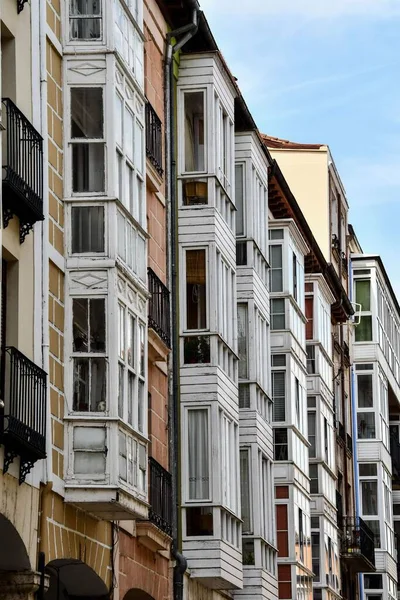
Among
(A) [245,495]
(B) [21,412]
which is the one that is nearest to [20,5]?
(B) [21,412]

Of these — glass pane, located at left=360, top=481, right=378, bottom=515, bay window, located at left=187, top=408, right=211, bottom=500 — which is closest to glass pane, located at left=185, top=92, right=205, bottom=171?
bay window, located at left=187, top=408, right=211, bottom=500

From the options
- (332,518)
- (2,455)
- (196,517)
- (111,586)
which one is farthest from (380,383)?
(2,455)

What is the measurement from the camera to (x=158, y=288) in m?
28.5

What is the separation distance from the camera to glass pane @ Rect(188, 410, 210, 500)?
29984mm

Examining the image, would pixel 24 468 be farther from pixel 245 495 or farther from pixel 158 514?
pixel 245 495

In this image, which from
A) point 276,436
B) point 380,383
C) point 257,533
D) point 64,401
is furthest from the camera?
point 380,383

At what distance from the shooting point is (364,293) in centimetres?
6128

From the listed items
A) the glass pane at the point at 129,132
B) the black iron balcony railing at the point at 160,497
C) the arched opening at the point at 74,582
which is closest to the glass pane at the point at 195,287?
the black iron balcony railing at the point at 160,497

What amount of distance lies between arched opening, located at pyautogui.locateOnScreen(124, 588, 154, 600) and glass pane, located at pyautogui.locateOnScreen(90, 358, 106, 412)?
5901mm

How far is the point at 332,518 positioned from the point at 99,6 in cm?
2704

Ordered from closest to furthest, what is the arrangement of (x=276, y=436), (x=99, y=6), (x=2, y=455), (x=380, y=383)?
1. (x=2, y=455)
2. (x=99, y=6)
3. (x=276, y=436)
4. (x=380, y=383)

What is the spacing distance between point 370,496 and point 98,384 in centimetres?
3829

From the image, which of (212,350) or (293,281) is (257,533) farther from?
(293,281)

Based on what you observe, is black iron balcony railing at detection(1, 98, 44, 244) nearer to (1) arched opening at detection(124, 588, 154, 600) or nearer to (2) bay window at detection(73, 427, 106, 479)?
(2) bay window at detection(73, 427, 106, 479)
